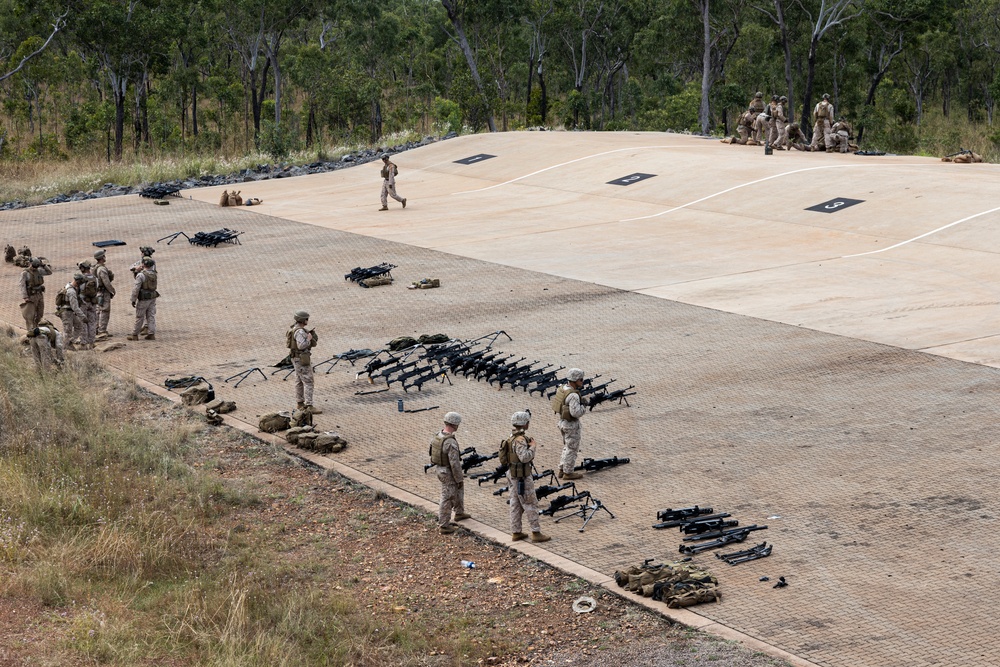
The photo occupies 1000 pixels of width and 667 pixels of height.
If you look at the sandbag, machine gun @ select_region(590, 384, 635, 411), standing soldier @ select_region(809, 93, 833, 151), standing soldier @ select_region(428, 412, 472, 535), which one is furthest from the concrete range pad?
standing soldier @ select_region(809, 93, 833, 151)

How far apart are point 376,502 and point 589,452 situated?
2925mm

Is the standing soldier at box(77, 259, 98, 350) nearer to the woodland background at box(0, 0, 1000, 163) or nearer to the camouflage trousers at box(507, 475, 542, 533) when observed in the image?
the camouflage trousers at box(507, 475, 542, 533)

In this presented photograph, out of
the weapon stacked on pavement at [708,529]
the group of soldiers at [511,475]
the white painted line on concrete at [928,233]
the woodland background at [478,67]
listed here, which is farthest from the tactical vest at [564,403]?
the woodland background at [478,67]

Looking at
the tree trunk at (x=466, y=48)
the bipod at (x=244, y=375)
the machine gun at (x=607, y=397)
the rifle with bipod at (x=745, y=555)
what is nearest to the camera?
the rifle with bipod at (x=745, y=555)

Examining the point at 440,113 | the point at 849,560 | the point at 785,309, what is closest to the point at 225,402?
the point at 849,560

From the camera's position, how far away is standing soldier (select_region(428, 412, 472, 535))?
12.2m

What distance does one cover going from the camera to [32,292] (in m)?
19.9

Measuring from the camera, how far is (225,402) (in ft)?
55.1

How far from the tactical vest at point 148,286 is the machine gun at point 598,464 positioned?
9800mm

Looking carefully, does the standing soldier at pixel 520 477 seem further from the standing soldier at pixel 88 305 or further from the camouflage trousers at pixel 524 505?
the standing soldier at pixel 88 305

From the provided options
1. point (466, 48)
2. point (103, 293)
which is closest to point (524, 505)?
point (103, 293)

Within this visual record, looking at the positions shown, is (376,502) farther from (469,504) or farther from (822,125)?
(822,125)

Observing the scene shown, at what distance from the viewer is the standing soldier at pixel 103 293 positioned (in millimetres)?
20328

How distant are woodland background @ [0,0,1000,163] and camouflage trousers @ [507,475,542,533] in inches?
1577
